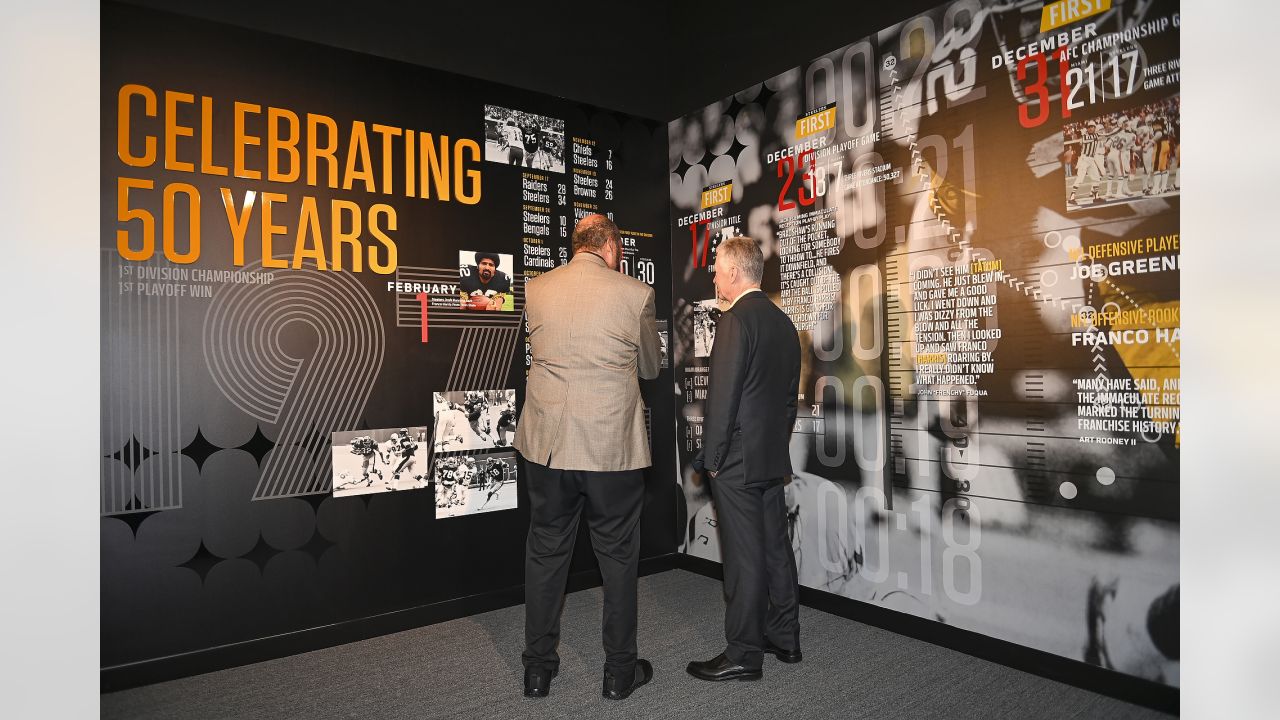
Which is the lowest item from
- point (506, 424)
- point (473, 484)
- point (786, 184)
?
point (473, 484)

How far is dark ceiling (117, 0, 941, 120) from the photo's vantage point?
3291mm

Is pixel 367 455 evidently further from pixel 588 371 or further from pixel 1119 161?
pixel 1119 161

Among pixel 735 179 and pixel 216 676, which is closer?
pixel 216 676

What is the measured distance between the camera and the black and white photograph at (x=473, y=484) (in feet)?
11.6

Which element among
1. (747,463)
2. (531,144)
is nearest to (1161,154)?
(747,463)

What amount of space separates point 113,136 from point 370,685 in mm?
2425

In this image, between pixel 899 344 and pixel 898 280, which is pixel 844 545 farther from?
pixel 898 280

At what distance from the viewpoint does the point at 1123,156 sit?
8.35 feet

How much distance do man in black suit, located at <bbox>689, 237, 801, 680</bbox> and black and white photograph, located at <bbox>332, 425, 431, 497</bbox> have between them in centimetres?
154

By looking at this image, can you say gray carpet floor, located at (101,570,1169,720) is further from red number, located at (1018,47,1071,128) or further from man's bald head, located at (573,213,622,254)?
red number, located at (1018,47,1071,128)

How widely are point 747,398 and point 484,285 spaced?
170 cm

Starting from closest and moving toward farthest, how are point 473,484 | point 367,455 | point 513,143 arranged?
point 367,455 → point 473,484 → point 513,143
